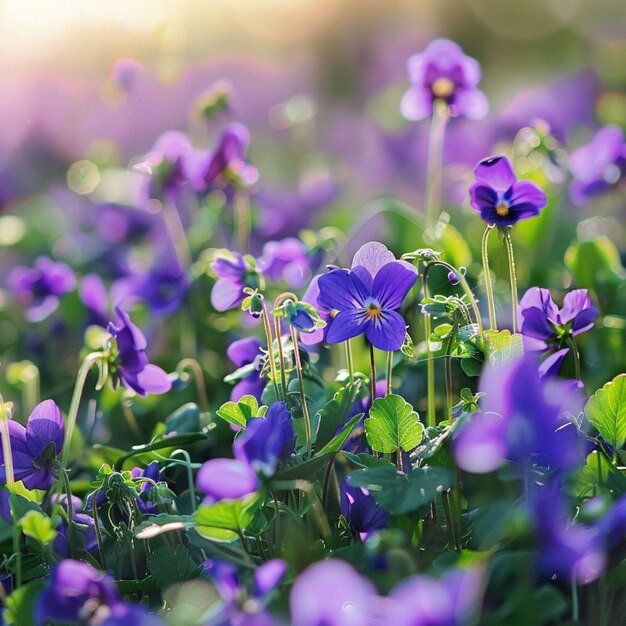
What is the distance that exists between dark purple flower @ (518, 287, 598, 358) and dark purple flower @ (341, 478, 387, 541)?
0.21 meters

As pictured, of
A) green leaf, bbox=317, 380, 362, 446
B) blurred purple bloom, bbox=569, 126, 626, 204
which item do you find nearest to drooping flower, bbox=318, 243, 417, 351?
green leaf, bbox=317, 380, 362, 446

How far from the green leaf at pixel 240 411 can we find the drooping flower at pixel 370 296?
9 cm

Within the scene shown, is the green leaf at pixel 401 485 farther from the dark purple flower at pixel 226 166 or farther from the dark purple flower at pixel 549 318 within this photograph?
the dark purple flower at pixel 226 166

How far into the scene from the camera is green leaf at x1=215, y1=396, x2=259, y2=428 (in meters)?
0.80

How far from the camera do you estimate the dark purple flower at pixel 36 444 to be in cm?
83

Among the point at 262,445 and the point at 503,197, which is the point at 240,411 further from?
the point at 503,197

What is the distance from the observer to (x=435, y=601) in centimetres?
54

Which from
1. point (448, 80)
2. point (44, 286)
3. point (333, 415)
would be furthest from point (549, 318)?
point (44, 286)

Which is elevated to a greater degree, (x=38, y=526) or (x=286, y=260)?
(x=286, y=260)

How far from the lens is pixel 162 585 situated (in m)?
0.77

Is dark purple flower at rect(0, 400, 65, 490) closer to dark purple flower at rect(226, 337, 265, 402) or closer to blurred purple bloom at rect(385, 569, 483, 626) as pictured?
dark purple flower at rect(226, 337, 265, 402)

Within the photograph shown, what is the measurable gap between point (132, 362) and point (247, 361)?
132 mm

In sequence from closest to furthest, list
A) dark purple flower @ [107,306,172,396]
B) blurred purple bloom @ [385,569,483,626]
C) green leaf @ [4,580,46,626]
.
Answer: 1. blurred purple bloom @ [385,569,483,626]
2. green leaf @ [4,580,46,626]
3. dark purple flower @ [107,306,172,396]

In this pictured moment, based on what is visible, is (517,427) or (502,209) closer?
(517,427)
